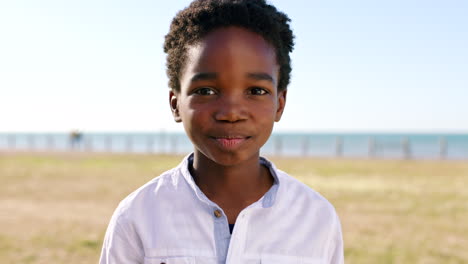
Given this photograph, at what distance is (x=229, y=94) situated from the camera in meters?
2.05

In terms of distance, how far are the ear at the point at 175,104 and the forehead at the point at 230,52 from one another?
0.71ft

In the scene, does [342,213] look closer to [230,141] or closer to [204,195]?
[204,195]

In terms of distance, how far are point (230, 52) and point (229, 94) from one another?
168 millimetres

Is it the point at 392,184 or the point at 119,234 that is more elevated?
the point at 119,234

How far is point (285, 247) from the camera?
218cm

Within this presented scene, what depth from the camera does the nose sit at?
2033 mm

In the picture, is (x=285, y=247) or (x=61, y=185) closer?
(x=285, y=247)

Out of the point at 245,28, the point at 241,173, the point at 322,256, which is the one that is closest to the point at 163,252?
the point at 241,173

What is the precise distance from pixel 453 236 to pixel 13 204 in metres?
9.63

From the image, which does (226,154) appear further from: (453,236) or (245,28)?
(453,236)

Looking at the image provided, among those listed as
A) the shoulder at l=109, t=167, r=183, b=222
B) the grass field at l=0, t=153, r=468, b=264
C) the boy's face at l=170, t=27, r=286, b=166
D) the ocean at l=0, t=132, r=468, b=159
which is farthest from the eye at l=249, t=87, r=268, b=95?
the ocean at l=0, t=132, r=468, b=159

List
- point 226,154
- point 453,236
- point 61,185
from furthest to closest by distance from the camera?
point 61,185
point 453,236
point 226,154

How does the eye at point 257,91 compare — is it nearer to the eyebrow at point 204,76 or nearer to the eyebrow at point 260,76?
the eyebrow at point 260,76

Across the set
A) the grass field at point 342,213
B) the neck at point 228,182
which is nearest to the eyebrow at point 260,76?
the neck at point 228,182
